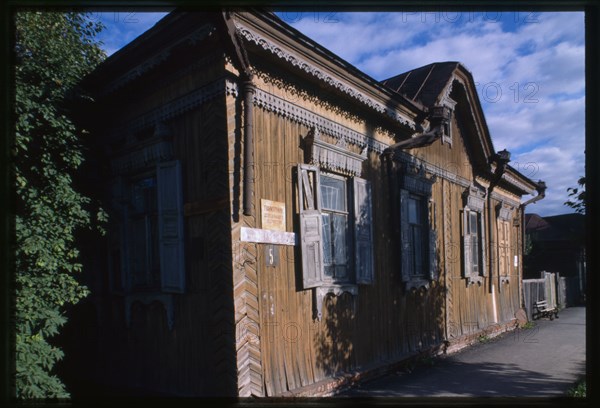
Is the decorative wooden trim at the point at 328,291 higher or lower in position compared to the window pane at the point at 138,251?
lower

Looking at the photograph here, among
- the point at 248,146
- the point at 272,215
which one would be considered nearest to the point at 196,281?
the point at 272,215

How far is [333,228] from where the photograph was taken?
24.4ft

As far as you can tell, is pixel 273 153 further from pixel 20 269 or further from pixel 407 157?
pixel 407 157

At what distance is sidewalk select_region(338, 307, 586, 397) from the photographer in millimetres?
7273

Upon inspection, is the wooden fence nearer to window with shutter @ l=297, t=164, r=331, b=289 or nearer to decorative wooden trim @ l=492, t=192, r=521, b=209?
decorative wooden trim @ l=492, t=192, r=521, b=209

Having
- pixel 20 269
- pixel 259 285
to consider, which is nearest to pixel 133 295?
pixel 20 269

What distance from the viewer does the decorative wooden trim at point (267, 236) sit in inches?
229

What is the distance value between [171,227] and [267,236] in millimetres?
1321

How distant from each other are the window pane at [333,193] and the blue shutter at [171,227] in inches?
87.7

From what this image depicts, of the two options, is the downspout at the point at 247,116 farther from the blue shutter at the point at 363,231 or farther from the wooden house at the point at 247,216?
the blue shutter at the point at 363,231

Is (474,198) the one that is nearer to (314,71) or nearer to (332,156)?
(332,156)

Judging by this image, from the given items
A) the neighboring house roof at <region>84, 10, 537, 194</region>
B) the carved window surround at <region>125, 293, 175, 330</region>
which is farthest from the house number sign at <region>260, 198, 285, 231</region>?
the neighboring house roof at <region>84, 10, 537, 194</region>

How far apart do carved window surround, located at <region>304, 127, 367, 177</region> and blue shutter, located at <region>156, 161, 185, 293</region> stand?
6.34ft

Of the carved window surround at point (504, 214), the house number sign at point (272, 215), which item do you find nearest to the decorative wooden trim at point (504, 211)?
the carved window surround at point (504, 214)
